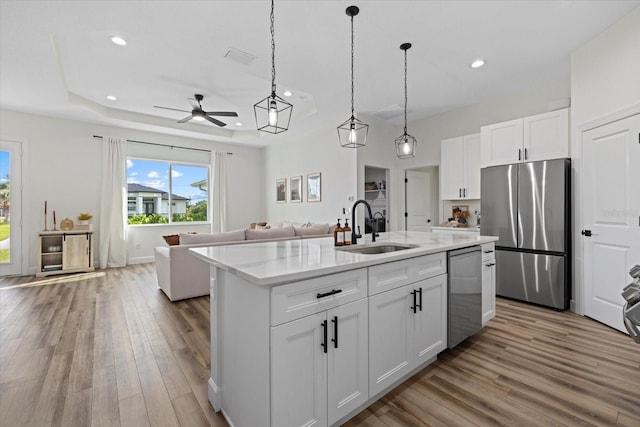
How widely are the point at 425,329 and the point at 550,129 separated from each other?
320 centimetres

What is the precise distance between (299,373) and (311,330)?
0.19 metres

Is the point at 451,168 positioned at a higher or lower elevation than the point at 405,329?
higher

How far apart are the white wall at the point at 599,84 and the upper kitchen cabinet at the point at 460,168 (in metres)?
1.48

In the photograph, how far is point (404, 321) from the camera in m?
1.87

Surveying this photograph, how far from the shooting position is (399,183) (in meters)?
6.09

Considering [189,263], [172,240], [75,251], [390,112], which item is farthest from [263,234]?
[75,251]

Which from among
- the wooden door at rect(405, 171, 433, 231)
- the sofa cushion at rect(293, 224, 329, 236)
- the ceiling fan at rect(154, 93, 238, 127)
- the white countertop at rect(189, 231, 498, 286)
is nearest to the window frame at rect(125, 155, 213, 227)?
the ceiling fan at rect(154, 93, 238, 127)

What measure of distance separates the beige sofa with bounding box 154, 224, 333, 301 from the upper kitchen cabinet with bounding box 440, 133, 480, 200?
122 inches

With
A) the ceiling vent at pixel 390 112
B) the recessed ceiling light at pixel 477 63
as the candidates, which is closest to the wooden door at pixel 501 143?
the recessed ceiling light at pixel 477 63

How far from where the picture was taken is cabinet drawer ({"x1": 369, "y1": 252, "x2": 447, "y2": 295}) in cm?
168

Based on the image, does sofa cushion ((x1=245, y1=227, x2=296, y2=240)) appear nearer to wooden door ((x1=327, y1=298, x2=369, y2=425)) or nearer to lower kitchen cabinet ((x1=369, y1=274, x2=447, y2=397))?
lower kitchen cabinet ((x1=369, y1=274, x2=447, y2=397))

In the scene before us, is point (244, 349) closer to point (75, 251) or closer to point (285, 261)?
point (285, 261)

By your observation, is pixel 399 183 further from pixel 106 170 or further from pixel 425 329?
pixel 106 170

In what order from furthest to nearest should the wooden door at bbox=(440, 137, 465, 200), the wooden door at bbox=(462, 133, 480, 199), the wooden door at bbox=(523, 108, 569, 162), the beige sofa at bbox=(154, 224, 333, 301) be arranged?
1. the wooden door at bbox=(440, 137, 465, 200)
2. the wooden door at bbox=(462, 133, 480, 199)
3. the beige sofa at bbox=(154, 224, 333, 301)
4. the wooden door at bbox=(523, 108, 569, 162)
